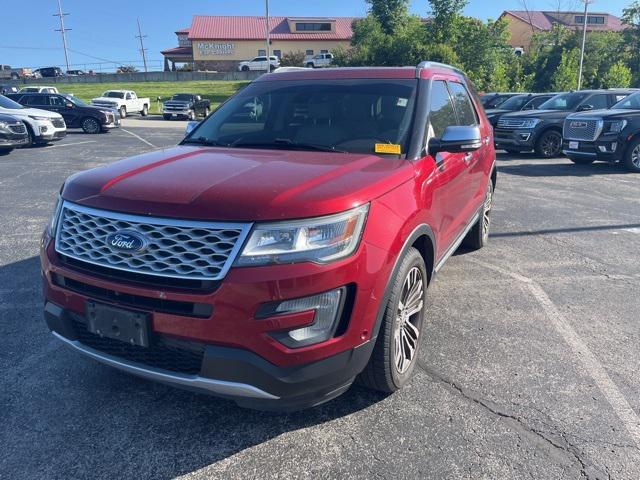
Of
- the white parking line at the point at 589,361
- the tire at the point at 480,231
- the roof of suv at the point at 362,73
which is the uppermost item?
the roof of suv at the point at 362,73

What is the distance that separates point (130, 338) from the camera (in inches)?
94.9

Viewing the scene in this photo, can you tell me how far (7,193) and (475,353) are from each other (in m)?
8.66

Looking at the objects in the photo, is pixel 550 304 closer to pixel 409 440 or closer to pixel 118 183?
pixel 409 440

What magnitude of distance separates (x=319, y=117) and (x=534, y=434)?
2.41 m

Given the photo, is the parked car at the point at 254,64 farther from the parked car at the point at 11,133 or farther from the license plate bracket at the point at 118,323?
the license plate bracket at the point at 118,323

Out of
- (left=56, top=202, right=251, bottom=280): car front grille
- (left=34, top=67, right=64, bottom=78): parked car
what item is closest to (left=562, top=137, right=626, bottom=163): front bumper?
(left=56, top=202, right=251, bottom=280): car front grille

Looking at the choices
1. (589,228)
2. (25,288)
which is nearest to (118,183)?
(25,288)

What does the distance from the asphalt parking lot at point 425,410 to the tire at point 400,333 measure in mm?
159

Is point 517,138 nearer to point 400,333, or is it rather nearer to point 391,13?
point 400,333

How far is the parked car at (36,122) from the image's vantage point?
1536cm

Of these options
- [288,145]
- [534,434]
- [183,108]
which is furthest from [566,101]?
[183,108]

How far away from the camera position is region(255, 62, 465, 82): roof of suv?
12.4 ft

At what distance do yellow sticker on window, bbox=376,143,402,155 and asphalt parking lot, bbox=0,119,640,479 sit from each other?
139cm

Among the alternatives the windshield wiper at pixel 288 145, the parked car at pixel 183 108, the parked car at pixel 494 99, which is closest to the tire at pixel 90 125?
the parked car at pixel 183 108
